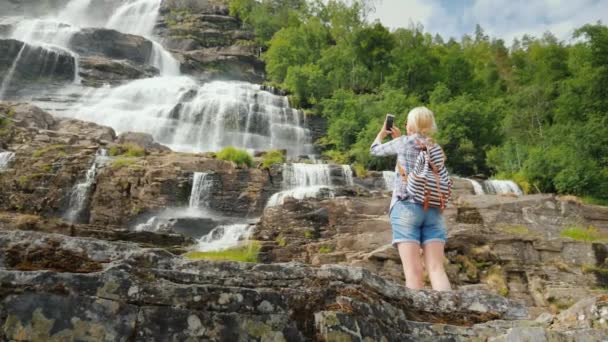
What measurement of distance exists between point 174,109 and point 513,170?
24433 mm

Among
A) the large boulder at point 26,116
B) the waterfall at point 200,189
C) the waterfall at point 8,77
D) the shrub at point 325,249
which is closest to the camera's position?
the shrub at point 325,249

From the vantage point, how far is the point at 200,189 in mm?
24094

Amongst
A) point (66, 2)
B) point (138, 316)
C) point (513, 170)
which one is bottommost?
point (138, 316)

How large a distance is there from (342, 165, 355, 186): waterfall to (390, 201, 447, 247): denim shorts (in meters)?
21.2

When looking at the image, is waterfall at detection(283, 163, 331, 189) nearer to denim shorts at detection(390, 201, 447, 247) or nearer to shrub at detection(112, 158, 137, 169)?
shrub at detection(112, 158, 137, 169)

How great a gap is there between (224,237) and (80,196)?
27.2 feet

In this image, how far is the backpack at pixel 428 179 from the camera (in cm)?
521

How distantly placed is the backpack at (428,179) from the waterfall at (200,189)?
19.4m

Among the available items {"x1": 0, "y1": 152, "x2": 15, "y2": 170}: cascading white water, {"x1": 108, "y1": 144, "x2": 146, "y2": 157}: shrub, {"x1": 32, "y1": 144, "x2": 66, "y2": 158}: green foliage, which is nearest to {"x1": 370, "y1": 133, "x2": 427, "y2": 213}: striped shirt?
{"x1": 108, "y1": 144, "x2": 146, "y2": 157}: shrub

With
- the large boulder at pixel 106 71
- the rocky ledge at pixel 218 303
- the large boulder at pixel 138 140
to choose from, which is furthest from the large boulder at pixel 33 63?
the rocky ledge at pixel 218 303

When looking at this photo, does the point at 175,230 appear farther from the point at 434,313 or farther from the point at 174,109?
the point at 174,109

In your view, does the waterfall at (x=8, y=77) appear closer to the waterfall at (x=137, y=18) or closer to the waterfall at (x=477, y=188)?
the waterfall at (x=137, y=18)

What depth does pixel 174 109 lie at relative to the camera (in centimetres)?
3750

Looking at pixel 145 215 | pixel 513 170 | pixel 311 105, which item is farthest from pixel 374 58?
pixel 145 215
